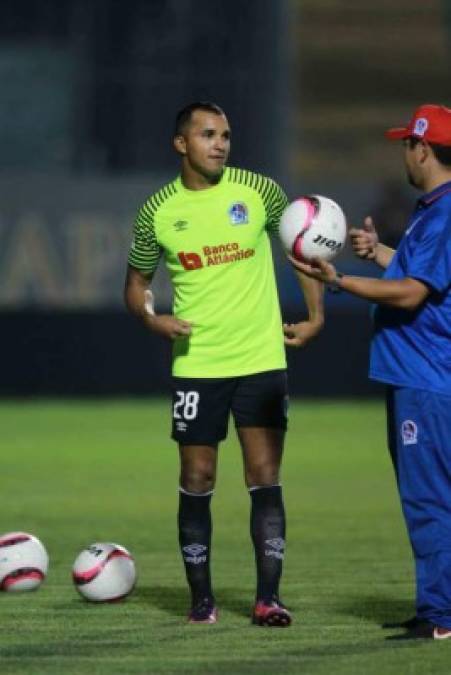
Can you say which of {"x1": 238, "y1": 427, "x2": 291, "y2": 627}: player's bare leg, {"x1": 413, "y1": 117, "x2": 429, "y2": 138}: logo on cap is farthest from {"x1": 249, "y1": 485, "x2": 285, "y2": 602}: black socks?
{"x1": 413, "y1": 117, "x2": 429, "y2": 138}: logo on cap

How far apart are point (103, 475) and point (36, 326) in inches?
255

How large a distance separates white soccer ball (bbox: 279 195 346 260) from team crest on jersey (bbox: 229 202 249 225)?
0.44m

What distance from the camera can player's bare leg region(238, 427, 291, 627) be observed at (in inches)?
336

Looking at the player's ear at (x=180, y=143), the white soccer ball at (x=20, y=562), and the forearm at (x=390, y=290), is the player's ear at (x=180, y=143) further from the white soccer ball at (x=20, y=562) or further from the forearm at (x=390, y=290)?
the white soccer ball at (x=20, y=562)

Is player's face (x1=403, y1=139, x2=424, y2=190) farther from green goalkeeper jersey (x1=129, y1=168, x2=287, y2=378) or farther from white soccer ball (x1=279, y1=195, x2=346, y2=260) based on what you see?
green goalkeeper jersey (x1=129, y1=168, x2=287, y2=378)

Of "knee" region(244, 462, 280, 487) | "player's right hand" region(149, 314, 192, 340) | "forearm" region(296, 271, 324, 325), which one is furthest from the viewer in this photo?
"forearm" region(296, 271, 324, 325)

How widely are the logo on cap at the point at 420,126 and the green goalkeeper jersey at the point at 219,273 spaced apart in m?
0.98

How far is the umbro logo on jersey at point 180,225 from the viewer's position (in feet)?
28.4

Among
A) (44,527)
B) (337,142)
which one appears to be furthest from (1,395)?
(44,527)

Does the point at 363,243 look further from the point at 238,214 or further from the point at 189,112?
the point at 189,112

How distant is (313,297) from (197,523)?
41.4 inches

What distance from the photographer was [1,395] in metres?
22.5

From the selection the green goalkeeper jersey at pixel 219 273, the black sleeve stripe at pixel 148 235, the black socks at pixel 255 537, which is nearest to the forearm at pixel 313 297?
the green goalkeeper jersey at pixel 219 273

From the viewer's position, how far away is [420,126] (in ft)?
26.1
